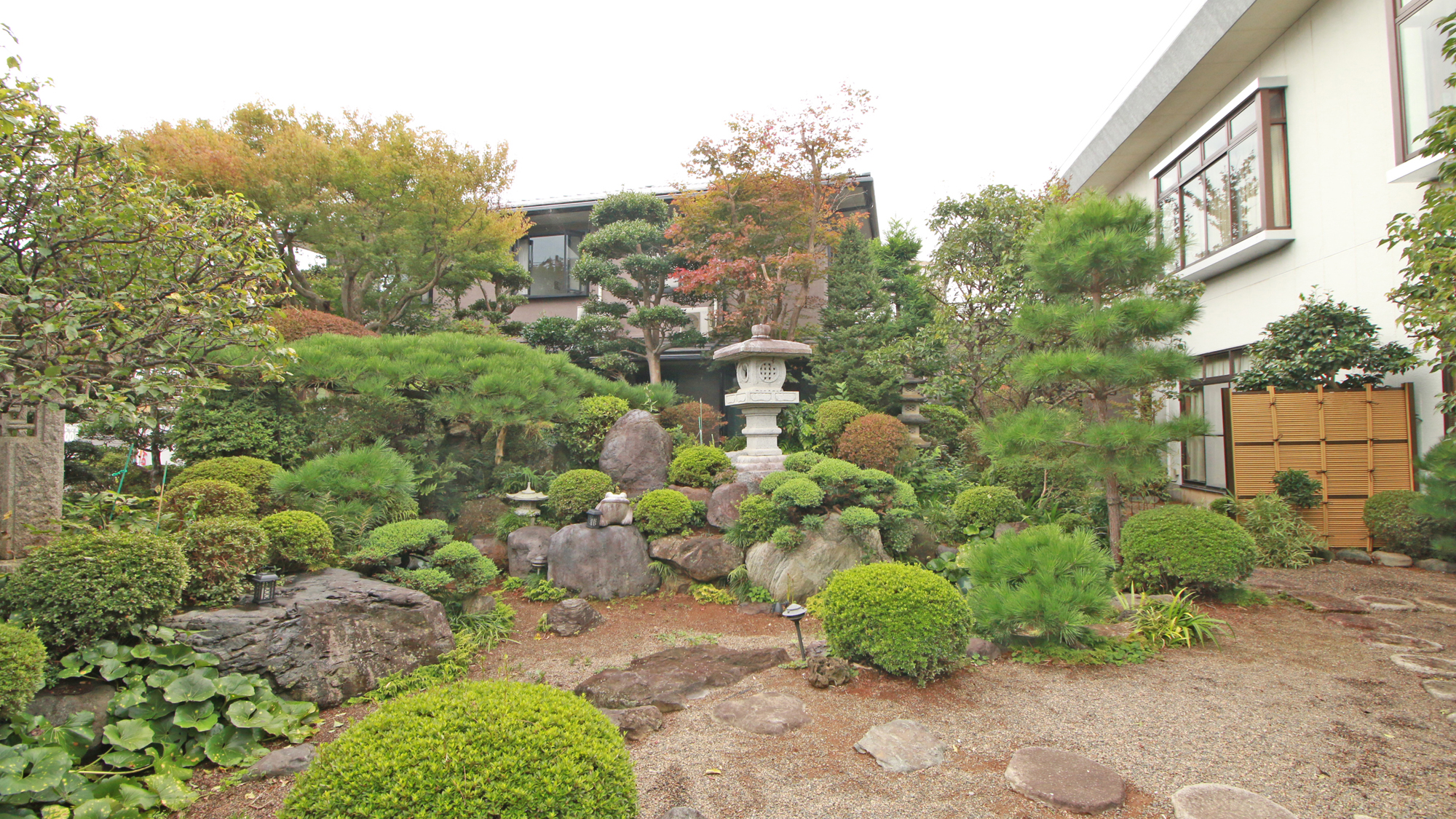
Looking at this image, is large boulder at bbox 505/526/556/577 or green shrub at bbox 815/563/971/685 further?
large boulder at bbox 505/526/556/577

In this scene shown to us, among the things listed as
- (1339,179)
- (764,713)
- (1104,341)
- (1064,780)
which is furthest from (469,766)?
(1339,179)

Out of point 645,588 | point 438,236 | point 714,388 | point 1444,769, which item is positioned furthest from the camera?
point 714,388

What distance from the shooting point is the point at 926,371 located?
1058 centimetres

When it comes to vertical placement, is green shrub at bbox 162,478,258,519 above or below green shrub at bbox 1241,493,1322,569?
above

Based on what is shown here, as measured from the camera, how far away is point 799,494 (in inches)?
258

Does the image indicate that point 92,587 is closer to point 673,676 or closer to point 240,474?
point 240,474

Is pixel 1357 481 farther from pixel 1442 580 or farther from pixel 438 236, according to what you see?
pixel 438 236

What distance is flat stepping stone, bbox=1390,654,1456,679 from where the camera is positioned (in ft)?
13.2

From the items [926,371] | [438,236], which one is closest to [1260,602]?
[926,371]

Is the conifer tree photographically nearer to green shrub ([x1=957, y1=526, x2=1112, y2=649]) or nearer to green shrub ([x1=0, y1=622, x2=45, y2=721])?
green shrub ([x1=957, y1=526, x2=1112, y2=649])

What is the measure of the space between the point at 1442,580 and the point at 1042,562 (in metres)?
5.10

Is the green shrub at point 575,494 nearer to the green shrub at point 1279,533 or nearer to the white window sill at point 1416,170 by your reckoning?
the green shrub at point 1279,533

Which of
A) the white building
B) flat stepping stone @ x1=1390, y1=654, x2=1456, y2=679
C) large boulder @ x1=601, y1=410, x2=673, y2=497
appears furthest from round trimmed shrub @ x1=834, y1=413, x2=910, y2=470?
flat stepping stone @ x1=1390, y1=654, x2=1456, y2=679

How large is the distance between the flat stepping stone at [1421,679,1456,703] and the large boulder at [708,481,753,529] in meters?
5.38
